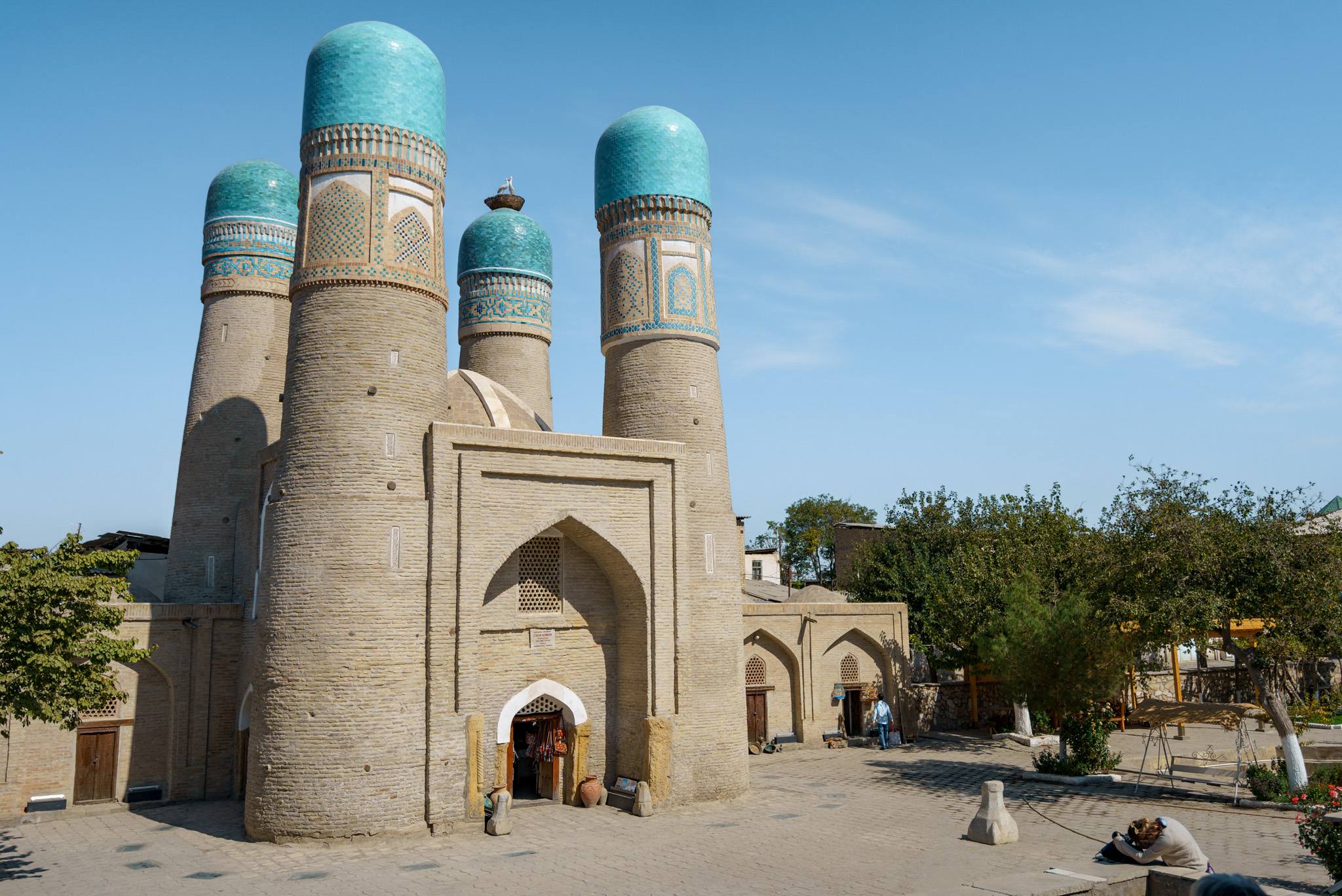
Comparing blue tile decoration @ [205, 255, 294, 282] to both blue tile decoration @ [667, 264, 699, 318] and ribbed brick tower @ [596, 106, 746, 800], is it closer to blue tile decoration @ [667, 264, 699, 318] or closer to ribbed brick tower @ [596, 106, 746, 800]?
ribbed brick tower @ [596, 106, 746, 800]

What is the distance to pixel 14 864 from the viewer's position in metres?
12.4

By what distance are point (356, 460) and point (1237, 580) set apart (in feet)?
47.1

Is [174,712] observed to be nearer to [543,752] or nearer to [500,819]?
[543,752]

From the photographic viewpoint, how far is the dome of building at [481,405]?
18.9 m

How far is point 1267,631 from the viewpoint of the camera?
51.0 ft

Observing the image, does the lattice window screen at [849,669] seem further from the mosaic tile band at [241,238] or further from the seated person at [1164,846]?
the mosaic tile band at [241,238]

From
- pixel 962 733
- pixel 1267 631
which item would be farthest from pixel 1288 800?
pixel 962 733

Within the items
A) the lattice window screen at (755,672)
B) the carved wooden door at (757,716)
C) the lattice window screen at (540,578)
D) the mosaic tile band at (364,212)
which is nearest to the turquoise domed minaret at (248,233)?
the mosaic tile band at (364,212)

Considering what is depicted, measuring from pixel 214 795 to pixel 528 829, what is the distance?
6.50 m

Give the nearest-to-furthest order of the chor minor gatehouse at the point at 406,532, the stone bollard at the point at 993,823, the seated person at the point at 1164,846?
the seated person at the point at 1164,846 → the stone bollard at the point at 993,823 → the chor minor gatehouse at the point at 406,532

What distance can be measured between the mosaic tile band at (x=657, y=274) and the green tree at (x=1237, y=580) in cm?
885

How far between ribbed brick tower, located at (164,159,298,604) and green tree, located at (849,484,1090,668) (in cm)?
1700

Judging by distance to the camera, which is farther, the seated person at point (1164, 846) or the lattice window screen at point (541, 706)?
the lattice window screen at point (541, 706)

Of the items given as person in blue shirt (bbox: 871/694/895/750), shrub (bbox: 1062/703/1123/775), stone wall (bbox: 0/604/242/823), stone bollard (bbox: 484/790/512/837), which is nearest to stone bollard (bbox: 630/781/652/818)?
stone bollard (bbox: 484/790/512/837)
